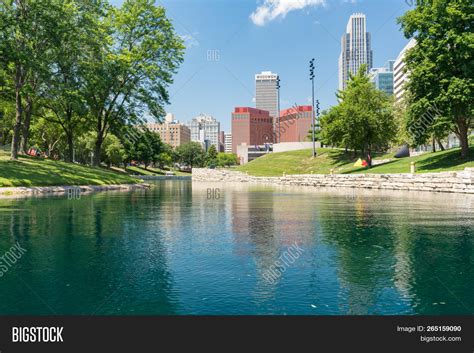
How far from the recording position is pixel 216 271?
7.66 meters

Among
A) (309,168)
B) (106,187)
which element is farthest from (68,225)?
(309,168)

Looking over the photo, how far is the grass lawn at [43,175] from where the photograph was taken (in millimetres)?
31484

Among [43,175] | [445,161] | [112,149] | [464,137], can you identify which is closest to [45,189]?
[43,175]

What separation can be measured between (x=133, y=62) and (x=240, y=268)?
4398 centimetres

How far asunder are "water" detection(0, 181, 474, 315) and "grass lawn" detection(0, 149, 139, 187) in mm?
19766

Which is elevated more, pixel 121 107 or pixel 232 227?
pixel 121 107

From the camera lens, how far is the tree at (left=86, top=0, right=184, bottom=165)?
4488cm

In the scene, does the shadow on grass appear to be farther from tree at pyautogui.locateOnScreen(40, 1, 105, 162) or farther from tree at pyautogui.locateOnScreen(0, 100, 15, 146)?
tree at pyautogui.locateOnScreen(0, 100, 15, 146)

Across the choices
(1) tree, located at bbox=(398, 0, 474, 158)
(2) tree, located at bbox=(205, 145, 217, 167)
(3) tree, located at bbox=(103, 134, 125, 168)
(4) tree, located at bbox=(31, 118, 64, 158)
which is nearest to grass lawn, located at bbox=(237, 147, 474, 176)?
(1) tree, located at bbox=(398, 0, 474, 158)

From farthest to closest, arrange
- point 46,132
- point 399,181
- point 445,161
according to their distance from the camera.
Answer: point 46,132 < point 445,161 < point 399,181

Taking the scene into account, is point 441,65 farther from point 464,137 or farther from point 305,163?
point 305,163

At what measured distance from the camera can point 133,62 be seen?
47188 mm

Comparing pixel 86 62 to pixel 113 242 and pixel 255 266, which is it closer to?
pixel 113 242

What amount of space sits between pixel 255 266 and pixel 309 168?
71755 mm
